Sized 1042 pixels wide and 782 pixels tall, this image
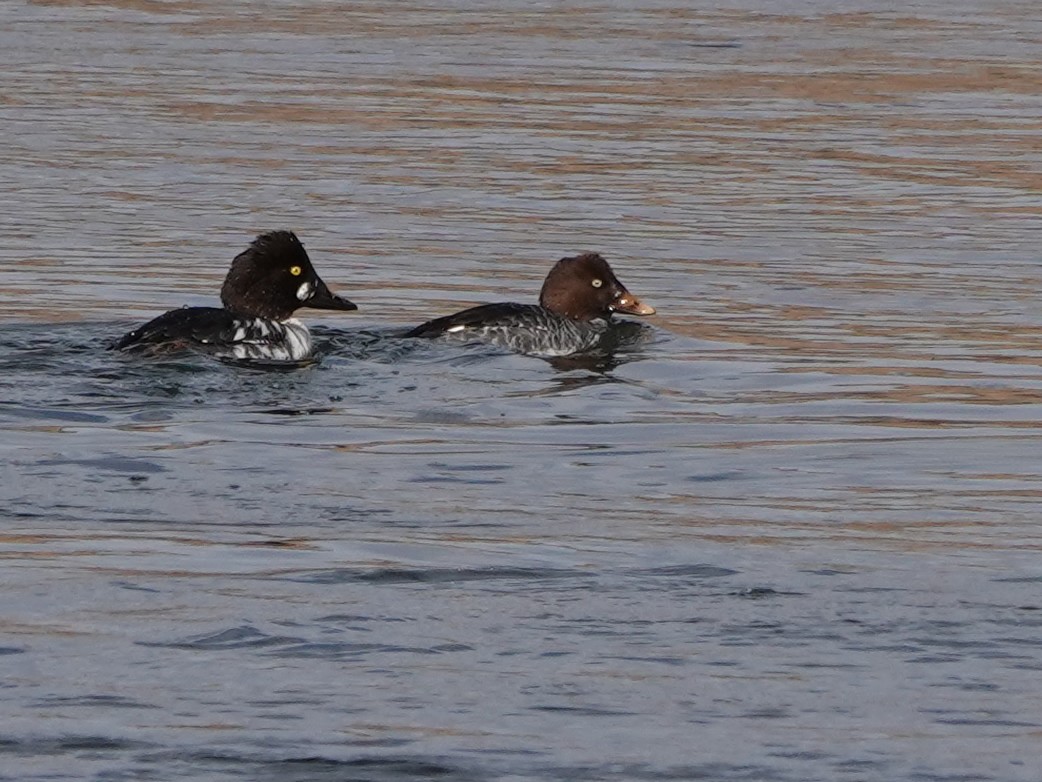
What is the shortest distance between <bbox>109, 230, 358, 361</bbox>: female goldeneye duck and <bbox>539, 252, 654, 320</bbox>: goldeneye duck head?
1.53 meters

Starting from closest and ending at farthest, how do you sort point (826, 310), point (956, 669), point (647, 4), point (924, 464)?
point (956, 669) → point (924, 464) → point (826, 310) → point (647, 4)

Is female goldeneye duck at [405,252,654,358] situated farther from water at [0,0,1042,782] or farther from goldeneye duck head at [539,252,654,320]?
water at [0,0,1042,782]

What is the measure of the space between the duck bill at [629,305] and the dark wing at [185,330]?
2550 millimetres

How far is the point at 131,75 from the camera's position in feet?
75.1

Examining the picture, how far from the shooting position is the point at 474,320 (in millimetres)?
12016

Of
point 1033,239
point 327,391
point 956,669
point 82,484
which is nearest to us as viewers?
point 956,669

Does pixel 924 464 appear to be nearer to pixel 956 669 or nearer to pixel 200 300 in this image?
pixel 956 669

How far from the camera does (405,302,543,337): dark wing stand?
11984mm

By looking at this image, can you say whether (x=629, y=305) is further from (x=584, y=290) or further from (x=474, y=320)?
(x=474, y=320)

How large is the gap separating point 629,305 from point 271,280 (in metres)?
2.16

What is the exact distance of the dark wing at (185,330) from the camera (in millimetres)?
11219

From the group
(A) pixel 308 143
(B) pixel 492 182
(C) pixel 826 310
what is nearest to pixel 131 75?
(A) pixel 308 143

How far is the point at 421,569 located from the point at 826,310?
6.52 metres

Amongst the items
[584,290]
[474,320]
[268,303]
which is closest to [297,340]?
[268,303]
